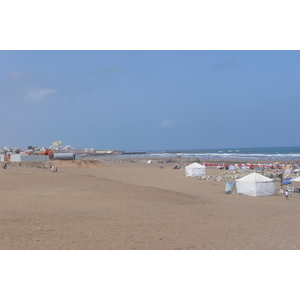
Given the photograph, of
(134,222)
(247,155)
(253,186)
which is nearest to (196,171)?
(253,186)

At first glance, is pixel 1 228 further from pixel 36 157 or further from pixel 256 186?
pixel 36 157

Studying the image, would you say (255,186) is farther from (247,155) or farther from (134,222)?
(247,155)

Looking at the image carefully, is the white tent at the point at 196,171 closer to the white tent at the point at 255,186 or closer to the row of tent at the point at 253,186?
the row of tent at the point at 253,186

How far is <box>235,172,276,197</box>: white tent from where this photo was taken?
21.2m

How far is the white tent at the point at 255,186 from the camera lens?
21.2m

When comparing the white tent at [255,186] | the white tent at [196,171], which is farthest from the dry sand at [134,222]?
the white tent at [196,171]

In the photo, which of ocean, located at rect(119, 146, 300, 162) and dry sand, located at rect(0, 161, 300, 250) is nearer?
dry sand, located at rect(0, 161, 300, 250)

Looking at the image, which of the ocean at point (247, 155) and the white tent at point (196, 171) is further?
the ocean at point (247, 155)

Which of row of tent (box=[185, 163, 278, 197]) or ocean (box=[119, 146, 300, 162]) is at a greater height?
ocean (box=[119, 146, 300, 162])

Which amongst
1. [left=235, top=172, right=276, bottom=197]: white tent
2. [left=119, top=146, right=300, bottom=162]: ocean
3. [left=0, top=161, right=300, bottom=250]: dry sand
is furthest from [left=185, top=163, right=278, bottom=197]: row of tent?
[left=119, top=146, right=300, bottom=162]: ocean

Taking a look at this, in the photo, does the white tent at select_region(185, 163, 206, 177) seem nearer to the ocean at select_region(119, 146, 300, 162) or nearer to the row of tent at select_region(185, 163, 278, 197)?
the row of tent at select_region(185, 163, 278, 197)

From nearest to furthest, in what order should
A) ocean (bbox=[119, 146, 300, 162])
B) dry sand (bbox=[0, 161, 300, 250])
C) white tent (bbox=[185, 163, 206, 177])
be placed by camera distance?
dry sand (bbox=[0, 161, 300, 250]) < white tent (bbox=[185, 163, 206, 177]) < ocean (bbox=[119, 146, 300, 162])

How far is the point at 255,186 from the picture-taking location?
21.1 metres
